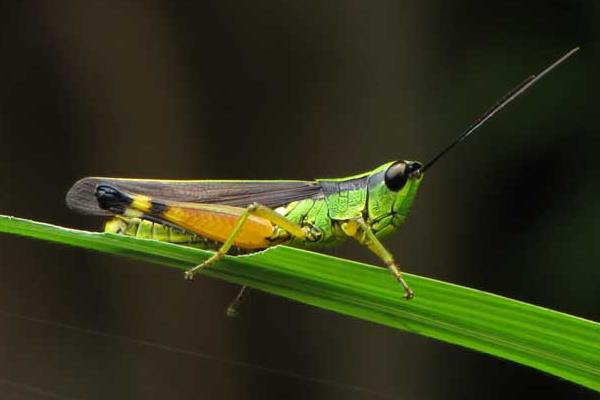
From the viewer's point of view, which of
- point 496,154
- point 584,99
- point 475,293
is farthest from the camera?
point 496,154

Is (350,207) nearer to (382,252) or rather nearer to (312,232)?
(312,232)

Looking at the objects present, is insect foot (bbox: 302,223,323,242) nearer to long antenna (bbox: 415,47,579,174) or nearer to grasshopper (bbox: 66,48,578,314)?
grasshopper (bbox: 66,48,578,314)

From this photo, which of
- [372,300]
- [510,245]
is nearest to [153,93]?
[510,245]

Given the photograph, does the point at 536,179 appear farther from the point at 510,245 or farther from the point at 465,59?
the point at 465,59

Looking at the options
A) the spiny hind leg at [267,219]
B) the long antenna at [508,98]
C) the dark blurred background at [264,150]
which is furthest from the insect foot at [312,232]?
the dark blurred background at [264,150]

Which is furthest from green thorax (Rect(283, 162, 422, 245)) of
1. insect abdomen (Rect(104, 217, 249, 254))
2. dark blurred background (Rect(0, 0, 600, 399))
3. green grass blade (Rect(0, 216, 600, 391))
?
dark blurred background (Rect(0, 0, 600, 399))
